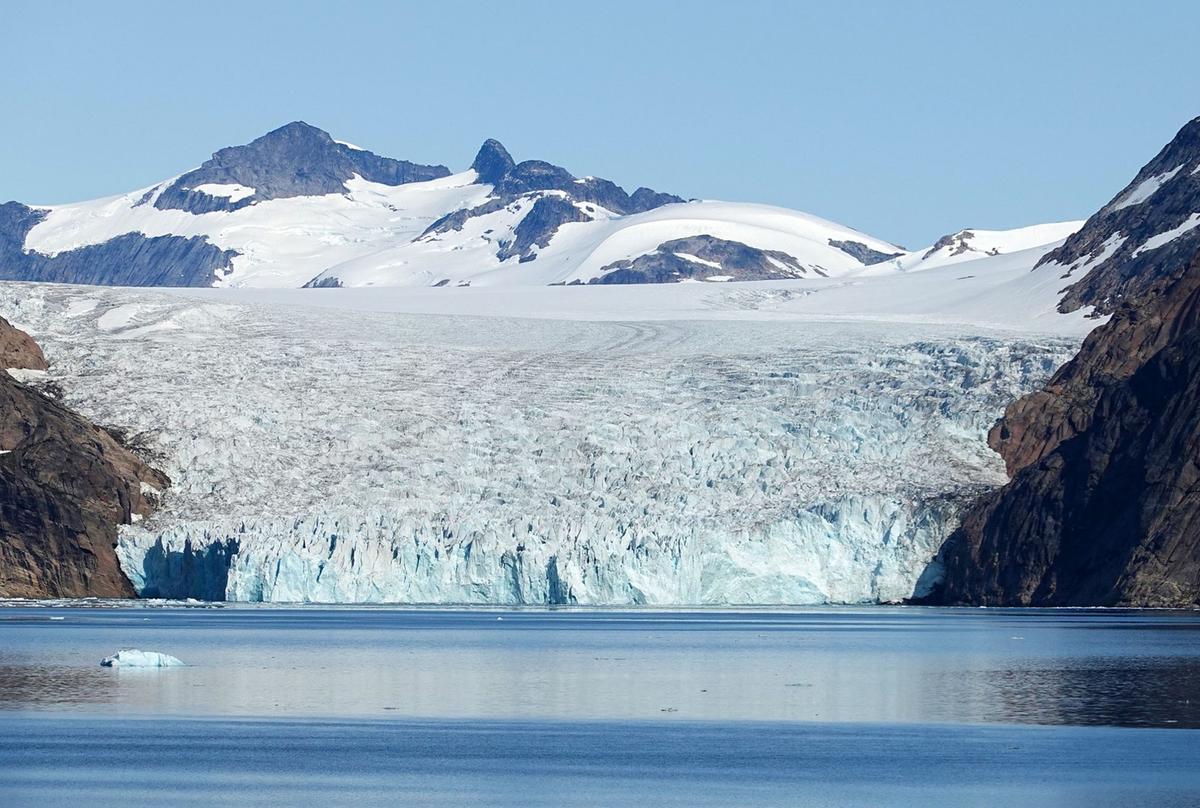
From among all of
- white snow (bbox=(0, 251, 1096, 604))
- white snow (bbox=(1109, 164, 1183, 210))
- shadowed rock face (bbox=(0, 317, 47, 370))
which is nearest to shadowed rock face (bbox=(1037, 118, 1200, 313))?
white snow (bbox=(1109, 164, 1183, 210))

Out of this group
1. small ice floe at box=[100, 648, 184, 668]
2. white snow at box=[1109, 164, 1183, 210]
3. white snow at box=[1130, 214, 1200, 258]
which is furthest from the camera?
white snow at box=[1109, 164, 1183, 210]

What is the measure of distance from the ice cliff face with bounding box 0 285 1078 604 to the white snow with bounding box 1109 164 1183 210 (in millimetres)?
15422

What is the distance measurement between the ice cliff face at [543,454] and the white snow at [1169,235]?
34.5ft

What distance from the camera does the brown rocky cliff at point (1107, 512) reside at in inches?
1697

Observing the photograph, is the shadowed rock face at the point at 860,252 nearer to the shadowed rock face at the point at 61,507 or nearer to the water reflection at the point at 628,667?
the shadowed rock face at the point at 61,507

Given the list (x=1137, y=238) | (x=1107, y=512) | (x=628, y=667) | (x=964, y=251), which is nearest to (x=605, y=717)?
(x=628, y=667)

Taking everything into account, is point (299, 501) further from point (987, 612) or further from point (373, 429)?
point (987, 612)

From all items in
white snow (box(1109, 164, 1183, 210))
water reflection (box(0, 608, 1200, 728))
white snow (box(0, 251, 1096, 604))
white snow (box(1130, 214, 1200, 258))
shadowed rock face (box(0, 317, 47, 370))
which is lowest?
water reflection (box(0, 608, 1200, 728))

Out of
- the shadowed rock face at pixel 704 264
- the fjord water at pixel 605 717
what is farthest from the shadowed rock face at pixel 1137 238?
the shadowed rock face at pixel 704 264

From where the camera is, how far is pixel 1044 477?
46.0 m

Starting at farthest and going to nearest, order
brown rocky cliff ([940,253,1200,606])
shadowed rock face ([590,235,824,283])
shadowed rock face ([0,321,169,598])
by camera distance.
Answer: shadowed rock face ([590,235,824,283]) < shadowed rock face ([0,321,169,598]) < brown rocky cliff ([940,253,1200,606])

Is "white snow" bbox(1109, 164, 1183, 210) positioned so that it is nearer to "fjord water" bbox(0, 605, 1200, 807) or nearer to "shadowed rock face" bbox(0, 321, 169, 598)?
"fjord water" bbox(0, 605, 1200, 807)

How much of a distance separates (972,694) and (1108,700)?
75.2 inches

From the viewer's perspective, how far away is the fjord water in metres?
17.8
